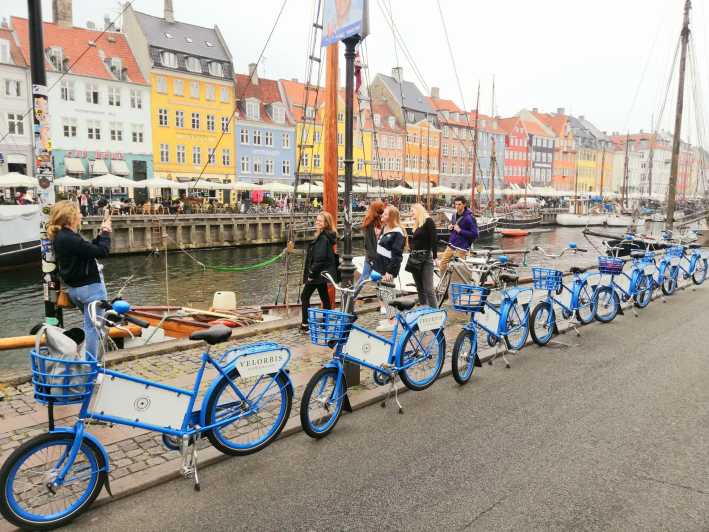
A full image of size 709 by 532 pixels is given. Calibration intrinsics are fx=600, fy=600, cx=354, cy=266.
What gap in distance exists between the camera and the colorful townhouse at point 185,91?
159 feet

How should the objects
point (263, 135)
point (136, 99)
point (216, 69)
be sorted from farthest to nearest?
point (263, 135)
point (216, 69)
point (136, 99)

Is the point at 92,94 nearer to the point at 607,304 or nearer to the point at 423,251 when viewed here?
the point at 423,251

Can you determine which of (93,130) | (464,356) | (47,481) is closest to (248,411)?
(47,481)

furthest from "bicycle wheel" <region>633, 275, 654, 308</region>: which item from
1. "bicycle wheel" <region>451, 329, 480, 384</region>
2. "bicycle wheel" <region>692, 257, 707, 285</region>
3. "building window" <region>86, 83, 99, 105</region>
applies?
"building window" <region>86, 83, 99, 105</region>

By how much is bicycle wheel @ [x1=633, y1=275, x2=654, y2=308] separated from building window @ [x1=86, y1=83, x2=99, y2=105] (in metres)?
43.4

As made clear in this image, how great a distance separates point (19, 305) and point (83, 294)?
15794 millimetres

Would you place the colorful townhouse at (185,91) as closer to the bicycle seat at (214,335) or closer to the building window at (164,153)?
the building window at (164,153)

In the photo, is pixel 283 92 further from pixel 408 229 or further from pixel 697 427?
pixel 697 427

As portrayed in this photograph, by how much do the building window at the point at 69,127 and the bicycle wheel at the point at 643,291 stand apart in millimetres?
42498

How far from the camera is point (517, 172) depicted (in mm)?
92938

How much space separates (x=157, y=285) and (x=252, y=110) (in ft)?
118

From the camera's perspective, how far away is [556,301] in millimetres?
8719

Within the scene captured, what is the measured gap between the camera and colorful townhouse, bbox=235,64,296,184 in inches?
2136

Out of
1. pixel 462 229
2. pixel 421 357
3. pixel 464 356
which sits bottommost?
pixel 464 356
